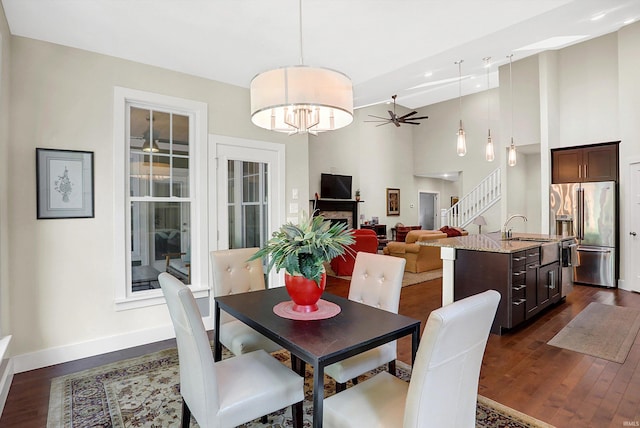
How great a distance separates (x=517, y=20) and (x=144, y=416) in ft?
12.7

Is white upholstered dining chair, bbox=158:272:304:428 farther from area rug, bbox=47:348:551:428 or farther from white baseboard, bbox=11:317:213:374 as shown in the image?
white baseboard, bbox=11:317:213:374

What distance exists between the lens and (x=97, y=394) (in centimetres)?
239

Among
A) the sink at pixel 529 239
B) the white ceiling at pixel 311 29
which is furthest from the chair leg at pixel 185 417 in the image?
the sink at pixel 529 239

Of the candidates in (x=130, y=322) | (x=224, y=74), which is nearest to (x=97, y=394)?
(x=130, y=322)

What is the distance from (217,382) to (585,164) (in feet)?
22.5

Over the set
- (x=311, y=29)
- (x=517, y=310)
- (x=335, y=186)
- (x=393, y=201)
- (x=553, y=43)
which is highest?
(x=553, y=43)

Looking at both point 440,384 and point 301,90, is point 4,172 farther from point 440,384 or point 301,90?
point 440,384

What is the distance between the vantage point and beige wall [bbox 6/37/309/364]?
2766mm

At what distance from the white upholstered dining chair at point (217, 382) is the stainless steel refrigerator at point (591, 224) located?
6020mm

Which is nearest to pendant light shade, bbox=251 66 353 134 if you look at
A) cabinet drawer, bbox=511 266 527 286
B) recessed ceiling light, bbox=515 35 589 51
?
cabinet drawer, bbox=511 266 527 286

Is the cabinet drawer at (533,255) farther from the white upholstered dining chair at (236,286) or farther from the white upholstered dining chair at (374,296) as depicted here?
the white upholstered dining chair at (236,286)

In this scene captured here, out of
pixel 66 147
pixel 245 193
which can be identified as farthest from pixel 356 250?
pixel 66 147

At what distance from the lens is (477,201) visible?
9.67 m

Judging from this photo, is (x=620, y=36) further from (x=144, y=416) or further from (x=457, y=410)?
(x=144, y=416)
